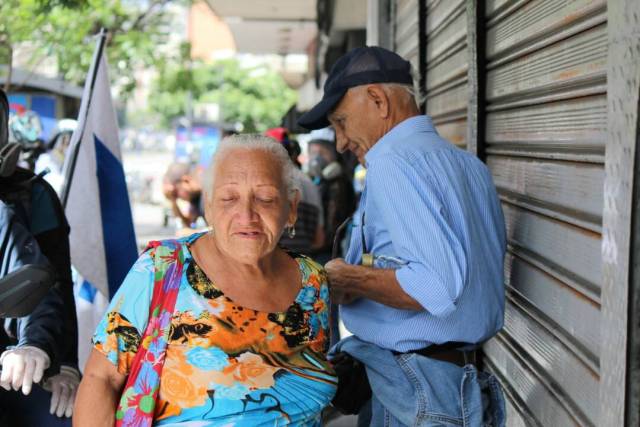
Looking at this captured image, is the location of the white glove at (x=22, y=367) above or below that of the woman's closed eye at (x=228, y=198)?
below

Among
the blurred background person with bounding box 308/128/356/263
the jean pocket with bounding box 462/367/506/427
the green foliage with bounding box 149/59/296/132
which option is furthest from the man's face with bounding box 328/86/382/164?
the green foliage with bounding box 149/59/296/132

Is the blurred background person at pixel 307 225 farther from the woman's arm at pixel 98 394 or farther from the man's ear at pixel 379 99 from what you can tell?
the woman's arm at pixel 98 394

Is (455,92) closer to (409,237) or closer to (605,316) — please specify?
(409,237)

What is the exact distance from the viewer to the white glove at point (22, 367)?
2312 mm

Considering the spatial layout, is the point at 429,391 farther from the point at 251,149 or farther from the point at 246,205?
the point at 251,149

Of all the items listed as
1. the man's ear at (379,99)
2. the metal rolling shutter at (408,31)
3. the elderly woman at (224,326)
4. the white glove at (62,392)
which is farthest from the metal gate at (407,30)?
the white glove at (62,392)

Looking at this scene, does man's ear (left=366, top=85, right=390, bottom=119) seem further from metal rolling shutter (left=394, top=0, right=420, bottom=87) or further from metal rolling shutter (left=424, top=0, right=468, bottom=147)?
metal rolling shutter (left=394, top=0, right=420, bottom=87)

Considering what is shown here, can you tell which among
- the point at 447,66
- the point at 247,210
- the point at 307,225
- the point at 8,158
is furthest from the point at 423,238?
the point at 307,225

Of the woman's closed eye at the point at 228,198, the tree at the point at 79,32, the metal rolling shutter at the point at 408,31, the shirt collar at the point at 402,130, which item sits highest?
the tree at the point at 79,32

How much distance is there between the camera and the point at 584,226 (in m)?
2.04

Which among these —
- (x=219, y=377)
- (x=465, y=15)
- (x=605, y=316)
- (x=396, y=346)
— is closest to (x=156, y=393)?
Answer: (x=219, y=377)

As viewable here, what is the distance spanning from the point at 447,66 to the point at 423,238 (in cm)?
216

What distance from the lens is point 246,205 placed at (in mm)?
2311

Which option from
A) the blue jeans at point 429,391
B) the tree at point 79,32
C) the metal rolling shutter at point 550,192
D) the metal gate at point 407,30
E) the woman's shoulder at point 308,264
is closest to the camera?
the metal rolling shutter at point 550,192
